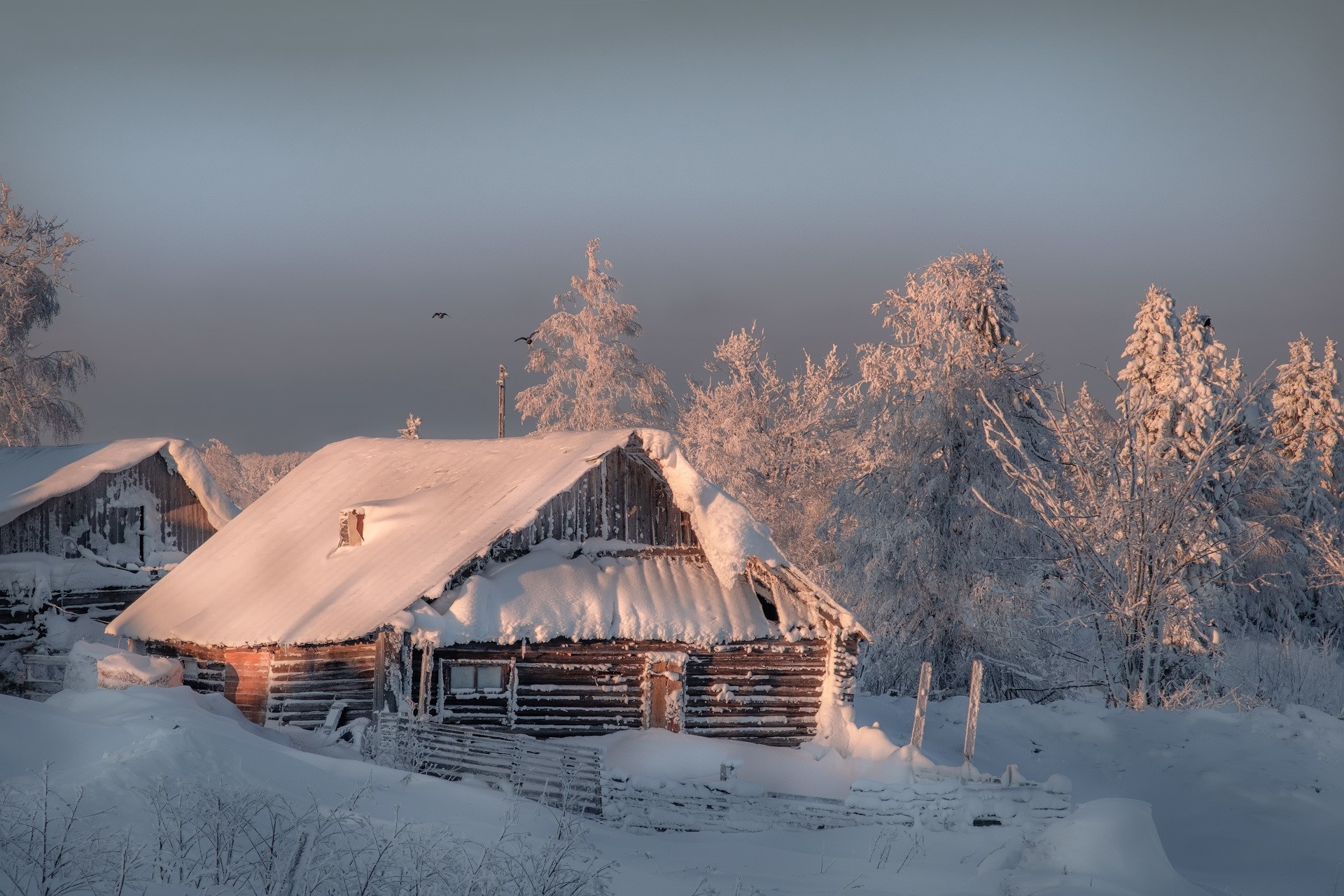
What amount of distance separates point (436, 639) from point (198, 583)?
837 cm

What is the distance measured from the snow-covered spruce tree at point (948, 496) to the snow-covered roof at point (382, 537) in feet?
31.2

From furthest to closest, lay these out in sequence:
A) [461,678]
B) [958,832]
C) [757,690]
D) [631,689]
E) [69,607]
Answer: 1. [69,607]
2. [757,690]
3. [631,689]
4. [461,678]
5. [958,832]

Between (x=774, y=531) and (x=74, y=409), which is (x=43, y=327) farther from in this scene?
(x=774, y=531)

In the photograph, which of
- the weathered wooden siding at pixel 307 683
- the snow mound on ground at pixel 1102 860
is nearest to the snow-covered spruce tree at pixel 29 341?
the weathered wooden siding at pixel 307 683

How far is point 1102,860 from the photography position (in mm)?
11391

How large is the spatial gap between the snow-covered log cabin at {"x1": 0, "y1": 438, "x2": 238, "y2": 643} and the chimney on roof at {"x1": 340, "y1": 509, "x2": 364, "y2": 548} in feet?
27.3

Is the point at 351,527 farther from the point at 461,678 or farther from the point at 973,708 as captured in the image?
the point at 973,708

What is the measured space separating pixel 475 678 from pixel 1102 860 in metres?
11.0

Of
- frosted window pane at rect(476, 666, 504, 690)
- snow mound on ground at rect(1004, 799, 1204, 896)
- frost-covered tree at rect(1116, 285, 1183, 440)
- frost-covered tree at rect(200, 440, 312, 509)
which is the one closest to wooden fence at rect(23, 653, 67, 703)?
frosted window pane at rect(476, 666, 504, 690)

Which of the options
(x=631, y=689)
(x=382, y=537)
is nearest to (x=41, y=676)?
(x=382, y=537)

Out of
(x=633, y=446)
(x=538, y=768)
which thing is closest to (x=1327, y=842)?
(x=538, y=768)

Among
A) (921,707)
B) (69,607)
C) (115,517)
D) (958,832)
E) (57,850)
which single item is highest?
(115,517)

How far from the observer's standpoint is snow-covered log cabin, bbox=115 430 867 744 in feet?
63.6

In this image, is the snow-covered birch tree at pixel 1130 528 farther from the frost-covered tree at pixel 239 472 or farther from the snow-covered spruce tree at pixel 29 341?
the frost-covered tree at pixel 239 472
